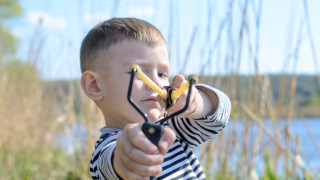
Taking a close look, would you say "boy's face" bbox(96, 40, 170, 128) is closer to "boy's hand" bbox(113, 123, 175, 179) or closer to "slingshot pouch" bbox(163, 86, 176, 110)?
"slingshot pouch" bbox(163, 86, 176, 110)

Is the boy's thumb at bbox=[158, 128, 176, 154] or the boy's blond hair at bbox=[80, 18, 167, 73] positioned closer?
the boy's thumb at bbox=[158, 128, 176, 154]

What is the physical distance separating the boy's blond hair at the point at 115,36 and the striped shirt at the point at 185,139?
0.16 metres

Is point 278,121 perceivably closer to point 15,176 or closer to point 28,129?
point 15,176

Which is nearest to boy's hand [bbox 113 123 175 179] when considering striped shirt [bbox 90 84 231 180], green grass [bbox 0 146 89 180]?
striped shirt [bbox 90 84 231 180]

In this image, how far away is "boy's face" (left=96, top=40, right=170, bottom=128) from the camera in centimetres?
87

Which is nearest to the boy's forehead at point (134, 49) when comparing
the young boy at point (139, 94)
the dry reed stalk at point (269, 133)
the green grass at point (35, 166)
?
the young boy at point (139, 94)

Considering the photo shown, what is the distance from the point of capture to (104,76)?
3.20 ft

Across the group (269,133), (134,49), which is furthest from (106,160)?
(269,133)

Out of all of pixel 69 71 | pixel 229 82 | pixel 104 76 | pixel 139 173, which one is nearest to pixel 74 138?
pixel 69 71

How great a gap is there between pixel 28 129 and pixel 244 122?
7.13 feet

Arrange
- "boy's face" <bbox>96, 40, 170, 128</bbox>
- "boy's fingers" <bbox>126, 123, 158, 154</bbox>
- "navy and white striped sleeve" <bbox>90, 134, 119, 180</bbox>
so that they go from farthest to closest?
"boy's face" <bbox>96, 40, 170, 128</bbox> < "navy and white striped sleeve" <bbox>90, 134, 119, 180</bbox> < "boy's fingers" <bbox>126, 123, 158, 154</bbox>

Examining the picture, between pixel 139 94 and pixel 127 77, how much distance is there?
0.08 metres

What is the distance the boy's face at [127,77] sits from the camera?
0.87m

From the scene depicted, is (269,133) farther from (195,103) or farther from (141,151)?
(141,151)
